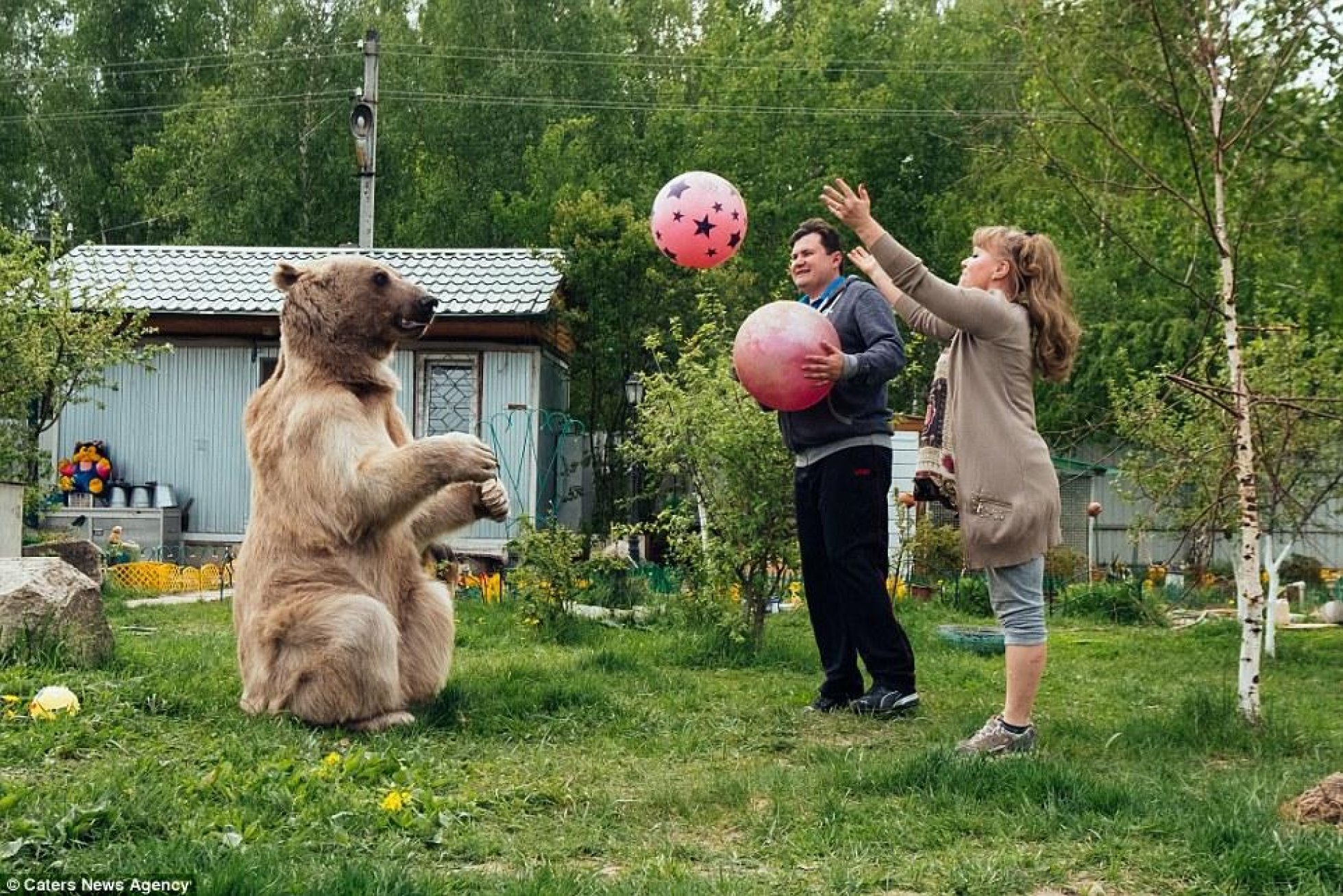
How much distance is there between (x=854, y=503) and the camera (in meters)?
5.98

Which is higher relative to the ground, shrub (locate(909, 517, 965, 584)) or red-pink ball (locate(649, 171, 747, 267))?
red-pink ball (locate(649, 171, 747, 267))

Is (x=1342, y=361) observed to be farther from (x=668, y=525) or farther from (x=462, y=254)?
(x=462, y=254)

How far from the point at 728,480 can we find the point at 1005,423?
3326mm

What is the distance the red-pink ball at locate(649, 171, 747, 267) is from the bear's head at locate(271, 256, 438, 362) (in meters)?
2.23

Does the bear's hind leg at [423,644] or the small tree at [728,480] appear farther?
the small tree at [728,480]

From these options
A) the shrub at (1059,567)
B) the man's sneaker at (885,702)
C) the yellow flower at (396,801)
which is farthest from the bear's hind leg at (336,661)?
the shrub at (1059,567)

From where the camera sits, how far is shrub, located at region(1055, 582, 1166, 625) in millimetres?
13250

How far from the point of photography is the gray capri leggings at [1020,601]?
194 inches

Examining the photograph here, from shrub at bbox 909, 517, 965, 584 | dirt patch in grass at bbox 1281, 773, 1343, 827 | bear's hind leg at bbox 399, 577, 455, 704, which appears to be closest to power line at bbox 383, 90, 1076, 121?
shrub at bbox 909, 517, 965, 584

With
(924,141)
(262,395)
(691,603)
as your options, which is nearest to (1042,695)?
(691,603)

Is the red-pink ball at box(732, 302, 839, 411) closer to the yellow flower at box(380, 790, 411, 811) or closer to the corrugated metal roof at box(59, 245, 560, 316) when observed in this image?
the yellow flower at box(380, 790, 411, 811)

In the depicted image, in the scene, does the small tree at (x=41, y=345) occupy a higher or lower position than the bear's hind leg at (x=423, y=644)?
higher

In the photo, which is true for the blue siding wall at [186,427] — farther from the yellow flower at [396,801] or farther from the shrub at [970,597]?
the yellow flower at [396,801]

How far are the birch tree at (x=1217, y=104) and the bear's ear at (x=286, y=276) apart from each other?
3389 millimetres
